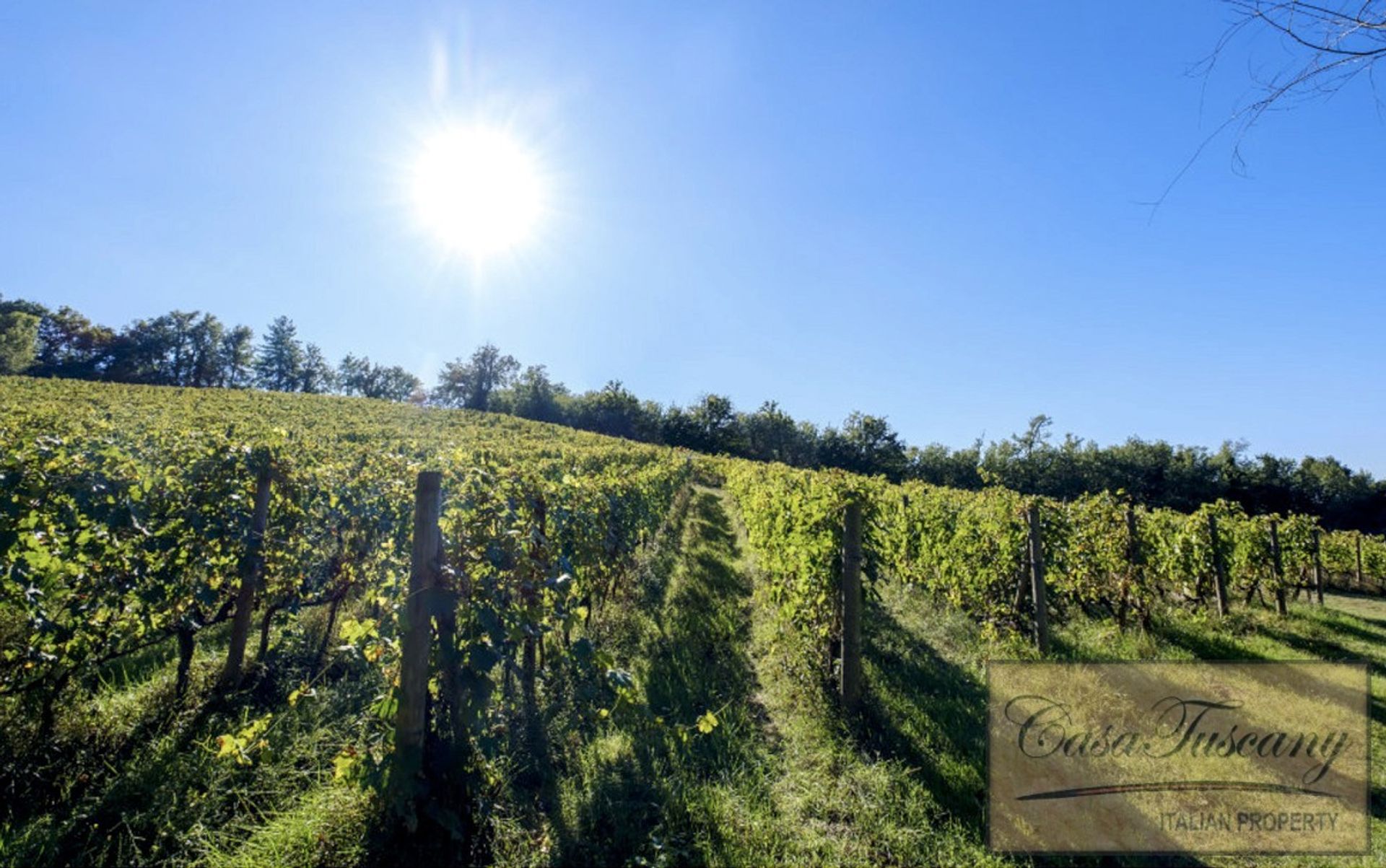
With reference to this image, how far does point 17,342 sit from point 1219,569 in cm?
7283

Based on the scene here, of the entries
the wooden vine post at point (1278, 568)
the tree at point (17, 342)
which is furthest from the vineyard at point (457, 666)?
the tree at point (17, 342)

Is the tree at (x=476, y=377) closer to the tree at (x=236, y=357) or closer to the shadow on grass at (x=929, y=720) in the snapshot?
the tree at (x=236, y=357)

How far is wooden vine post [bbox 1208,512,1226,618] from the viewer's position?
7543mm

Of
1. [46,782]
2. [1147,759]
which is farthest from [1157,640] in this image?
[46,782]

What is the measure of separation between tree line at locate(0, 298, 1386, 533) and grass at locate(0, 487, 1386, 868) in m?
43.5

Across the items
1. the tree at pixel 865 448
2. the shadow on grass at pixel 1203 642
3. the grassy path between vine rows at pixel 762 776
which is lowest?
the grassy path between vine rows at pixel 762 776

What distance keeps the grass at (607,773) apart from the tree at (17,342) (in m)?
63.0

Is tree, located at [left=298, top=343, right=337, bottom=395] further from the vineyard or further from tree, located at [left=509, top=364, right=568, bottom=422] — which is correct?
the vineyard

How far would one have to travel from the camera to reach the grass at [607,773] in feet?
8.87

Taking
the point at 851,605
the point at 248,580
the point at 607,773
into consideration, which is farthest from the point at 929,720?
the point at 248,580

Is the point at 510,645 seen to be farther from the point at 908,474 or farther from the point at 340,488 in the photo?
the point at 908,474

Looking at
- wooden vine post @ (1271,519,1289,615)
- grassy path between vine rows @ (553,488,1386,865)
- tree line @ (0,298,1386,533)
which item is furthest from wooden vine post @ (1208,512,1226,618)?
tree line @ (0,298,1386,533)

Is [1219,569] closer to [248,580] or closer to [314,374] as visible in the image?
[248,580]

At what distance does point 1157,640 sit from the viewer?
6.47 m
